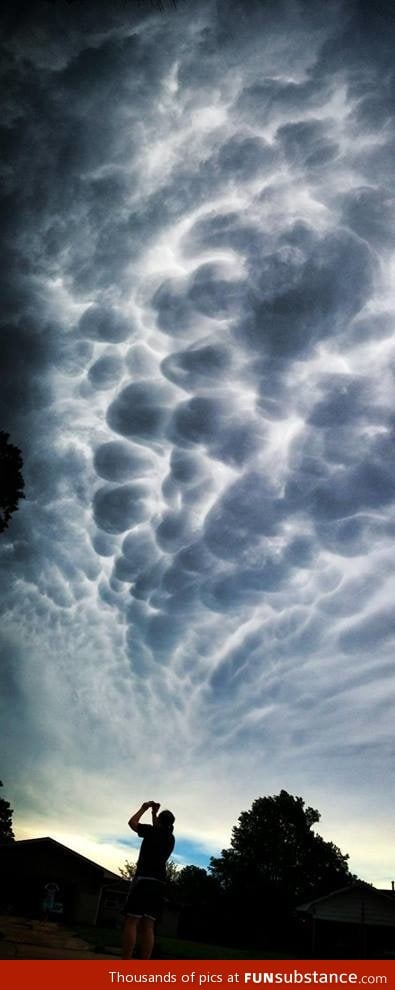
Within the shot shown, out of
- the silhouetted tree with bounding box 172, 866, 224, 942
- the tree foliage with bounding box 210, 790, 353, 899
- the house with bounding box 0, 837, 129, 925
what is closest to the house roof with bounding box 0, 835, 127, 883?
the house with bounding box 0, 837, 129, 925

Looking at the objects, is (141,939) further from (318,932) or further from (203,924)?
(203,924)

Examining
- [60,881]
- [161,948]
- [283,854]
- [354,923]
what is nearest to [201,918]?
[354,923]

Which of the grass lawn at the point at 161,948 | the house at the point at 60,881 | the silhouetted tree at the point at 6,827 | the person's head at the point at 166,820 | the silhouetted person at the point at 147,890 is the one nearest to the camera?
the silhouetted person at the point at 147,890

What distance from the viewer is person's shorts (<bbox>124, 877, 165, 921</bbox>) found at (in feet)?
14.0

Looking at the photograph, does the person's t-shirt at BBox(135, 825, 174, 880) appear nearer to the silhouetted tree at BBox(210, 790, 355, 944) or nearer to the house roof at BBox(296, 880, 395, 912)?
the house roof at BBox(296, 880, 395, 912)

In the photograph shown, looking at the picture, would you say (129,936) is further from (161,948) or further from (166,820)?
(161,948)

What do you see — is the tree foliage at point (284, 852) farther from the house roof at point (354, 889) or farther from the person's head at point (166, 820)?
the person's head at point (166, 820)

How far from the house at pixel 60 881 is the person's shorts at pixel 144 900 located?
1185 inches

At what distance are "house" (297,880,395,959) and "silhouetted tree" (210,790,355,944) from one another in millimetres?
25057

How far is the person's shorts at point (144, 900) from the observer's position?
4.25 meters

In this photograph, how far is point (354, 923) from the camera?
29.2m
